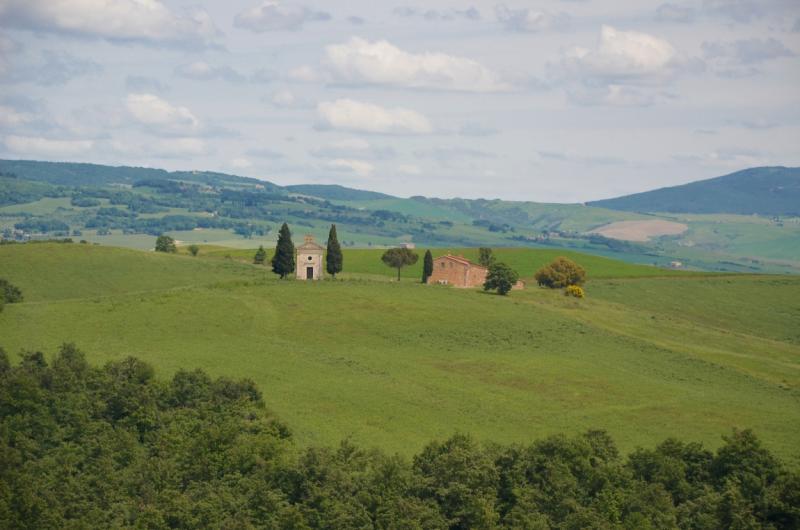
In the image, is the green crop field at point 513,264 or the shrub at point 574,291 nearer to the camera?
the shrub at point 574,291

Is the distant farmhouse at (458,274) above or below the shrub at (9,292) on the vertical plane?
above

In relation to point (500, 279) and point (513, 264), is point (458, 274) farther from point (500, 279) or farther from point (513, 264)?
point (513, 264)

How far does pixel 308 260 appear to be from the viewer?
130875mm

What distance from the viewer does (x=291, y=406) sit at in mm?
86500

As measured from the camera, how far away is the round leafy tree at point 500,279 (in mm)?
128000

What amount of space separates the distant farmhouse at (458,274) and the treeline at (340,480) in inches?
2327

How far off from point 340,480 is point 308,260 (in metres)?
65.5

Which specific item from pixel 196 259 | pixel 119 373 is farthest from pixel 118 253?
pixel 119 373

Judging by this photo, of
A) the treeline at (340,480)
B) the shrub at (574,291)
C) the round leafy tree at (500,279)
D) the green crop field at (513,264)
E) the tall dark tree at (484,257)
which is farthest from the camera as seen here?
the green crop field at (513,264)

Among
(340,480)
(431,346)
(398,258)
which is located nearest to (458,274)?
(398,258)

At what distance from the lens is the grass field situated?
283 feet

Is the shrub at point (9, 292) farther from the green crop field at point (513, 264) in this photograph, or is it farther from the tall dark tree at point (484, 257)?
the tall dark tree at point (484, 257)

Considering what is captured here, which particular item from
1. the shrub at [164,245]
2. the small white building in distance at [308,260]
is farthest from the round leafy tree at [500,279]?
the shrub at [164,245]

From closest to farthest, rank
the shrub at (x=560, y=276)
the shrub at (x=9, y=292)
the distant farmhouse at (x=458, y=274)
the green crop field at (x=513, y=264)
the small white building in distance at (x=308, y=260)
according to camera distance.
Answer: the shrub at (x=9, y=292) < the small white building in distance at (x=308, y=260) < the distant farmhouse at (x=458, y=274) < the shrub at (x=560, y=276) < the green crop field at (x=513, y=264)
